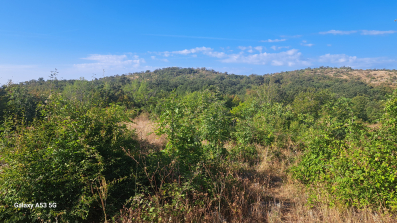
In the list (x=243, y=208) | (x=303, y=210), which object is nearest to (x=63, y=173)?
(x=243, y=208)

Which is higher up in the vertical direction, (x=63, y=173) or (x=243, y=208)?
(x=63, y=173)

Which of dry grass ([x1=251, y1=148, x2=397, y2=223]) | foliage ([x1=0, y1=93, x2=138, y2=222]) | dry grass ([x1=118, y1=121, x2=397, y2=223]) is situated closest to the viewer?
foliage ([x1=0, y1=93, x2=138, y2=222])

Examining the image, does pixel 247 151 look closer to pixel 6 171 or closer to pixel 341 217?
pixel 341 217

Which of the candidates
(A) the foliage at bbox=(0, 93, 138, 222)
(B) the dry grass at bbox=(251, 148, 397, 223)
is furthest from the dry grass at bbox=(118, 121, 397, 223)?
(A) the foliage at bbox=(0, 93, 138, 222)

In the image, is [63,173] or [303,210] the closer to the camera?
[63,173]

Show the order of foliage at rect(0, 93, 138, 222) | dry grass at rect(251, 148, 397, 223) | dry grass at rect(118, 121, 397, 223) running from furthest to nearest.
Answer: dry grass at rect(251, 148, 397, 223)
dry grass at rect(118, 121, 397, 223)
foliage at rect(0, 93, 138, 222)

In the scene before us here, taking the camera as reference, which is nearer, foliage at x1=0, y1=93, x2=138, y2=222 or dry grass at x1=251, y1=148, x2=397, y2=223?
foliage at x1=0, y1=93, x2=138, y2=222

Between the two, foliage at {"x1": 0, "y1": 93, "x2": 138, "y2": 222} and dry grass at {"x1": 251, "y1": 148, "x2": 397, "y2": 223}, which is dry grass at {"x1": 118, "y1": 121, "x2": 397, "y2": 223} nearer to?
dry grass at {"x1": 251, "y1": 148, "x2": 397, "y2": 223}

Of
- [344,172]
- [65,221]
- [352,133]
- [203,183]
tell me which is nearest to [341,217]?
[344,172]

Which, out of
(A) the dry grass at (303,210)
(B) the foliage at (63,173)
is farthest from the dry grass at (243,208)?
(B) the foliage at (63,173)

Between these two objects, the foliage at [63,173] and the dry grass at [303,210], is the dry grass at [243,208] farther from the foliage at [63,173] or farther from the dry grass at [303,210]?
the foliage at [63,173]

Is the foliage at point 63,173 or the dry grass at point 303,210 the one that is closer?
the foliage at point 63,173

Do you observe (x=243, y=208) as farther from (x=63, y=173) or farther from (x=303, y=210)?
(x=63, y=173)

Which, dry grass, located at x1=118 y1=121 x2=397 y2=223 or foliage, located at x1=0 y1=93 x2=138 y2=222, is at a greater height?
foliage, located at x1=0 y1=93 x2=138 y2=222
